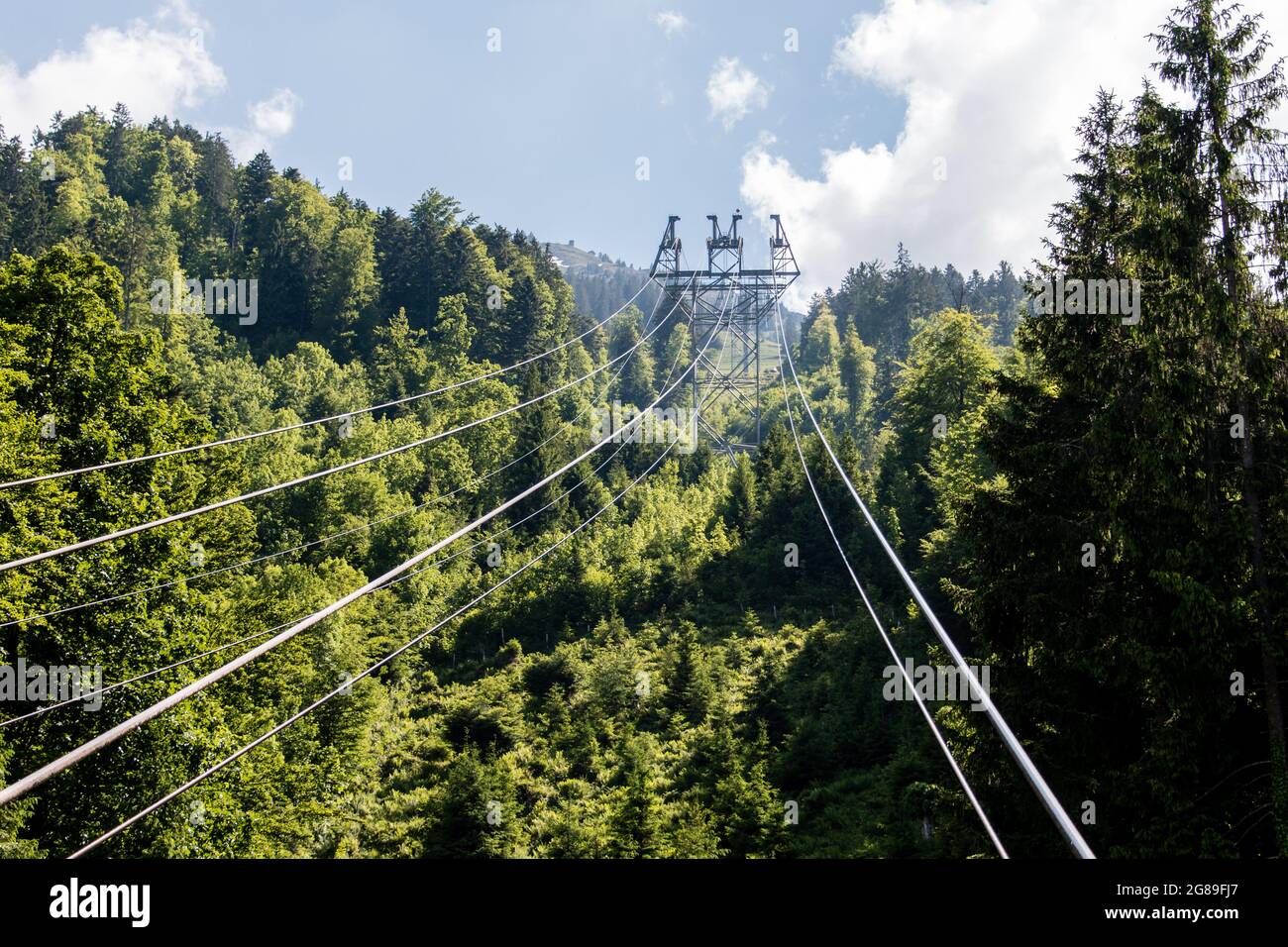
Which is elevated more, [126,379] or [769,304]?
[769,304]

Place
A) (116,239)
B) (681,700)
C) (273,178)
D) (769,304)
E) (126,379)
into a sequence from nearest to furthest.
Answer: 1. (126,379)
2. (681,700)
3. (769,304)
4. (116,239)
5. (273,178)

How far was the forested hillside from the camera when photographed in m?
12.2

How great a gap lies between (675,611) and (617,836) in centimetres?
1573

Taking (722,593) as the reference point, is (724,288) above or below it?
above

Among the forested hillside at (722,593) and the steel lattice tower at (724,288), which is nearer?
the forested hillside at (722,593)

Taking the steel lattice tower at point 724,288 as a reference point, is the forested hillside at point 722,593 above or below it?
below

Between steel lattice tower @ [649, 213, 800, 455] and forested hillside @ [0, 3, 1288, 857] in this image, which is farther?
steel lattice tower @ [649, 213, 800, 455]

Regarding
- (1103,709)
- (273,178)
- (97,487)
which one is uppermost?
(273,178)

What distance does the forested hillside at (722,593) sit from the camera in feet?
40.1

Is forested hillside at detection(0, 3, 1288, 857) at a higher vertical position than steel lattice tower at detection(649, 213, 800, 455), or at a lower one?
lower

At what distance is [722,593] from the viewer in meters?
36.0
